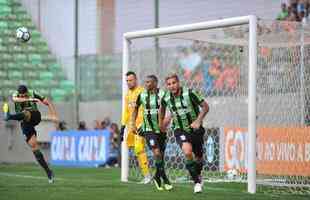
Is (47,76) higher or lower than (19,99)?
higher

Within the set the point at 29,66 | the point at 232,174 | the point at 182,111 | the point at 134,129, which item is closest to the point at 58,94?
the point at 29,66

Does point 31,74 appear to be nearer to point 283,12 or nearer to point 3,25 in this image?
point 3,25

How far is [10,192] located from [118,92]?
14.0 m

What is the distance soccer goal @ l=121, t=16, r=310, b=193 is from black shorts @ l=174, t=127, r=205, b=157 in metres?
0.83

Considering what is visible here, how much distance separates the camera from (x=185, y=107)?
1445cm

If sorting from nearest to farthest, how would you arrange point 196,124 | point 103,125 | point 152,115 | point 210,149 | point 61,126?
1. point 196,124
2. point 152,115
3. point 210,149
4. point 103,125
5. point 61,126

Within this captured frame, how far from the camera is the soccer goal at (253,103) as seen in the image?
51.4ft

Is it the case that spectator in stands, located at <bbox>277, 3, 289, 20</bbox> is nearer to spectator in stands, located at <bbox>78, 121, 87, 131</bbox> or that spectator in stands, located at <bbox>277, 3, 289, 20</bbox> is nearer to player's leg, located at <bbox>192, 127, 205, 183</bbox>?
spectator in stands, located at <bbox>78, 121, 87, 131</bbox>

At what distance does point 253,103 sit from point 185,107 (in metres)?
1.18

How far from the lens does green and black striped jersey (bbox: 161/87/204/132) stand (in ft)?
47.4

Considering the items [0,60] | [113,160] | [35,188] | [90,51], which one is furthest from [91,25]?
[35,188]

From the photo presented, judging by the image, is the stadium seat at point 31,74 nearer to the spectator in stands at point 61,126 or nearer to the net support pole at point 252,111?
the spectator in stands at point 61,126

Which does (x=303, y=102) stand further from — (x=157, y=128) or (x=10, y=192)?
(x=10, y=192)

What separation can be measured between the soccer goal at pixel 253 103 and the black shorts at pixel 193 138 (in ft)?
2.71
